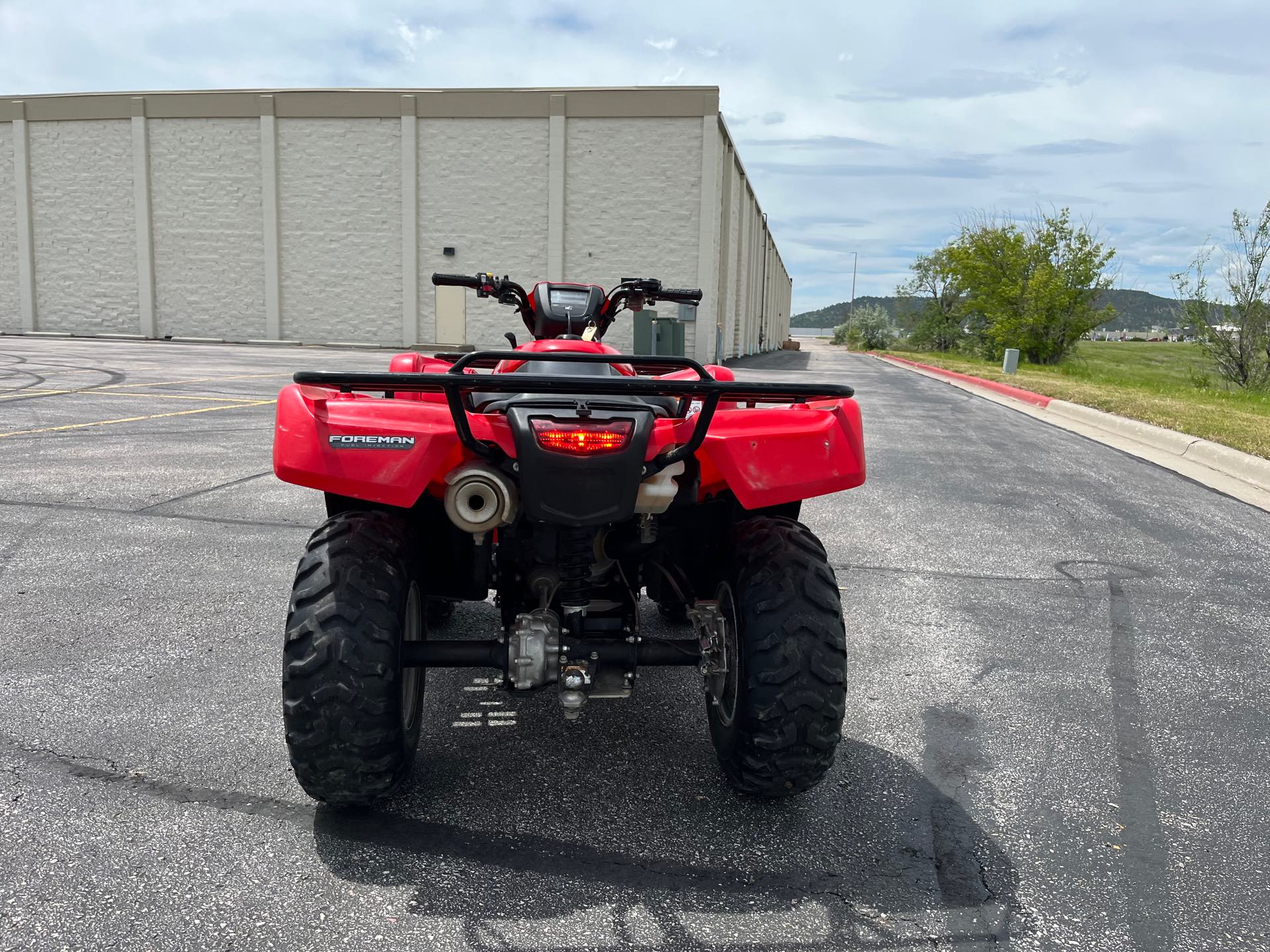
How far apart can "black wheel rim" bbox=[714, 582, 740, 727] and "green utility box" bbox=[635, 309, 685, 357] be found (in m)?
24.1

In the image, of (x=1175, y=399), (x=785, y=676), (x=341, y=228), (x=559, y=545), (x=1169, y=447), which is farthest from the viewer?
(x=341, y=228)

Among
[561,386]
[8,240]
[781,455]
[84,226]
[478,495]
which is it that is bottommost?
[478,495]

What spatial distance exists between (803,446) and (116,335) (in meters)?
37.7

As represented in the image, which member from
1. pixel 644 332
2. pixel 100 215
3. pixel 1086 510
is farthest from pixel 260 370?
pixel 100 215

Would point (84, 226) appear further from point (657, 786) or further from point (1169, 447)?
point (657, 786)

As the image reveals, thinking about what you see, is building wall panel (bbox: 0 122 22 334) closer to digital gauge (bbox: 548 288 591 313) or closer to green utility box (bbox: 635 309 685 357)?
green utility box (bbox: 635 309 685 357)

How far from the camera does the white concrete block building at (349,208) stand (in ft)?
101

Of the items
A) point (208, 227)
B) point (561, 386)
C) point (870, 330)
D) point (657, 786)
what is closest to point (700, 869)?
point (657, 786)

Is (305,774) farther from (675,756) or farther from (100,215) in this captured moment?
(100,215)

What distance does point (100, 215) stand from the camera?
3431 cm

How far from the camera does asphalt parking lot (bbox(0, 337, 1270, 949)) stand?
2.29 metres

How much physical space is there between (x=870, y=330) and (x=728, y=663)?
72.4m

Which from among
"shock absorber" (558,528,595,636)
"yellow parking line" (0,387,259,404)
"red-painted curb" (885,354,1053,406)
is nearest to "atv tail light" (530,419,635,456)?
"shock absorber" (558,528,595,636)

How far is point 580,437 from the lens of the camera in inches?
93.6
